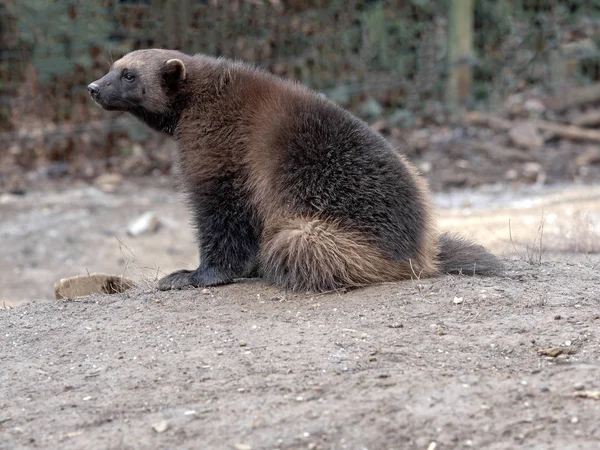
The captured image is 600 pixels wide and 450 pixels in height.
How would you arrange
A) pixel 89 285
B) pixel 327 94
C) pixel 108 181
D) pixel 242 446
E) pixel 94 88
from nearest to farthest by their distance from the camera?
1. pixel 242 446
2. pixel 94 88
3. pixel 89 285
4. pixel 108 181
5. pixel 327 94

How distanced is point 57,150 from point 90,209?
1.60 m

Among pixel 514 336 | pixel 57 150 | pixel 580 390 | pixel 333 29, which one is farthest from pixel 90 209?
pixel 580 390

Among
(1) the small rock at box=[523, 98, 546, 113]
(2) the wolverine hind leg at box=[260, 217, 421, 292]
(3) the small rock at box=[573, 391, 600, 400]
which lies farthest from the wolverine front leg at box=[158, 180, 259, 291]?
(1) the small rock at box=[523, 98, 546, 113]

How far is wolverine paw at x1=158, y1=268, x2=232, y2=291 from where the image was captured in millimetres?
4789

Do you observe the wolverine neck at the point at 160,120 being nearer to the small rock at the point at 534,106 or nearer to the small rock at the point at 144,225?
the small rock at the point at 144,225

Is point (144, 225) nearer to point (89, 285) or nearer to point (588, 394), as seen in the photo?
point (89, 285)

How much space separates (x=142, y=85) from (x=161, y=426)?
2.50m

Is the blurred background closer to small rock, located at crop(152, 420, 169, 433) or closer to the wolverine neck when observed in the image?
the wolverine neck

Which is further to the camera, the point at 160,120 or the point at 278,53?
the point at 278,53

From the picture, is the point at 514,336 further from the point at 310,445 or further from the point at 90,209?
the point at 90,209

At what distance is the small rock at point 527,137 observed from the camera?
1109 cm

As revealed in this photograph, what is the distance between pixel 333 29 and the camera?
37.3 ft

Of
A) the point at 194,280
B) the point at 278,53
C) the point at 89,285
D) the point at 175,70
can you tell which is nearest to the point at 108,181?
the point at 278,53

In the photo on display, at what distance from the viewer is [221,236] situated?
4.73m
